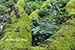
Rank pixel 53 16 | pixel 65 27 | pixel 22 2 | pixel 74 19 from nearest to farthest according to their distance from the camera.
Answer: pixel 65 27, pixel 74 19, pixel 53 16, pixel 22 2

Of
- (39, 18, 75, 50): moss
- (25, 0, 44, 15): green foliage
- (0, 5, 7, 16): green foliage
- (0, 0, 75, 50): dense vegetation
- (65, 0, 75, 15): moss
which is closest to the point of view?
(39, 18, 75, 50): moss

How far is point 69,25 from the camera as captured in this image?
262 inches

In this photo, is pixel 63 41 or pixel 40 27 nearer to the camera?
pixel 63 41

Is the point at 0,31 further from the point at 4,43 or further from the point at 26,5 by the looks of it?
the point at 26,5

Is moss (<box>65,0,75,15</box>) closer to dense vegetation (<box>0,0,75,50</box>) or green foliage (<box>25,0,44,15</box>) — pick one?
dense vegetation (<box>0,0,75,50</box>)

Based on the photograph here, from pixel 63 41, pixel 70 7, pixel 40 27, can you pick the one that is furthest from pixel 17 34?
pixel 70 7

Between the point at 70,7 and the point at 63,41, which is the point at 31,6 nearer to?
the point at 70,7

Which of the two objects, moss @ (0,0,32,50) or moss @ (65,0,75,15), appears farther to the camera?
moss @ (65,0,75,15)

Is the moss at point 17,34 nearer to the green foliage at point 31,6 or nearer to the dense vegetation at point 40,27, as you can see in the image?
the dense vegetation at point 40,27

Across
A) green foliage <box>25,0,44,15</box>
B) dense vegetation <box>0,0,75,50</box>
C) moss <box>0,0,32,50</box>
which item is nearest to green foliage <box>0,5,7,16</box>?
dense vegetation <box>0,0,75,50</box>

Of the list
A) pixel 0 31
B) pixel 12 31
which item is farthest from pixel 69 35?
pixel 0 31

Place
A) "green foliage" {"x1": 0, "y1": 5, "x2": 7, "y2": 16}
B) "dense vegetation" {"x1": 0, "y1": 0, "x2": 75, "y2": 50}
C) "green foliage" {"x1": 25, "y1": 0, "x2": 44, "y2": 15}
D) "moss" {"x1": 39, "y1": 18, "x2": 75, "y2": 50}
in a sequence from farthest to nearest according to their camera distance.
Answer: "green foliage" {"x1": 25, "y1": 0, "x2": 44, "y2": 15}
"green foliage" {"x1": 0, "y1": 5, "x2": 7, "y2": 16}
"dense vegetation" {"x1": 0, "y1": 0, "x2": 75, "y2": 50}
"moss" {"x1": 39, "y1": 18, "x2": 75, "y2": 50}

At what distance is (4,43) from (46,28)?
1.87 meters

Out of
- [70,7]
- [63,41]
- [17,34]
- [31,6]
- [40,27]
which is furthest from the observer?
[31,6]
